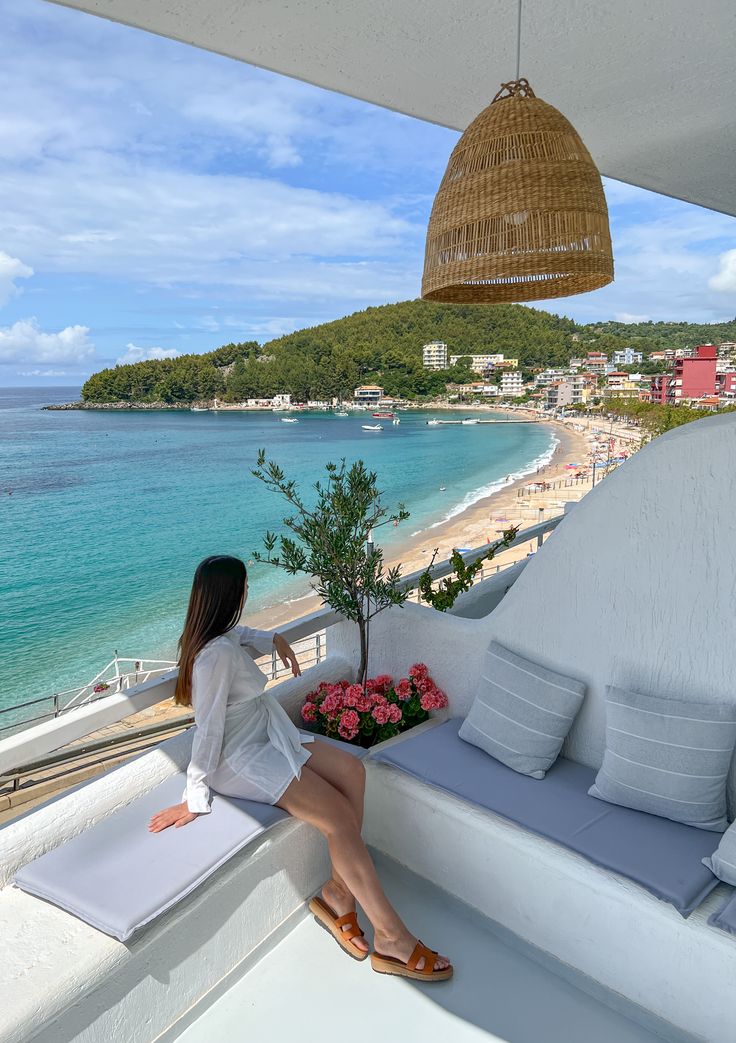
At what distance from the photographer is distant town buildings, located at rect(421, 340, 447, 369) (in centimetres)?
4352

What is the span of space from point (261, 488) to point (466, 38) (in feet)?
116

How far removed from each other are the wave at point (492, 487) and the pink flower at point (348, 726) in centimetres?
2195

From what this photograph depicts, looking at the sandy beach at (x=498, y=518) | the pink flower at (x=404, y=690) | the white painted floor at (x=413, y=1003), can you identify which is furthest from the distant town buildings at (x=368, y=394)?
the white painted floor at (x=413, y=1003)

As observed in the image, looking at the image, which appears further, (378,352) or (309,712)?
(378,352)

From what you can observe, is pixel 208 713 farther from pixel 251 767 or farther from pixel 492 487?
pixel 492 487

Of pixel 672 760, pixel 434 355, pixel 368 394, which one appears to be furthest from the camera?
pixel 368 394

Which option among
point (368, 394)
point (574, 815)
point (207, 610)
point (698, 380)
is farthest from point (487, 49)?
point (368, 394)

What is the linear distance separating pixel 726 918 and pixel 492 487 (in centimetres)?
3170

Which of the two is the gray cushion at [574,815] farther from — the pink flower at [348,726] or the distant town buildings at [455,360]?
the distant town buildings at [455,360]

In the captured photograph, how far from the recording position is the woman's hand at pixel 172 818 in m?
1.60

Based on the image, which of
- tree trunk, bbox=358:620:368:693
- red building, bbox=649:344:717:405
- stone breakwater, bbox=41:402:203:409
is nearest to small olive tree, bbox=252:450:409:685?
tree trunk, bbox=358:620:368:693

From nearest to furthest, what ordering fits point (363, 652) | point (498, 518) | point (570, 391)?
point (363, 652) < point (498, 518) < point (570, 391)

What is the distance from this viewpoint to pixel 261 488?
120 ft

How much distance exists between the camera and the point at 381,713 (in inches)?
85.9
